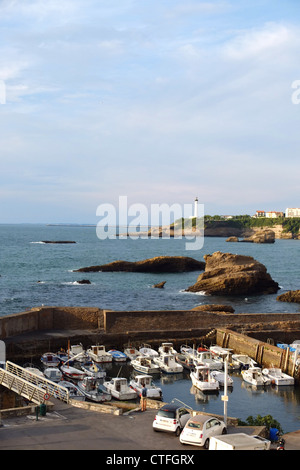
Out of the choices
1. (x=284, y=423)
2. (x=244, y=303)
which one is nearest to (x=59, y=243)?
(x=244, y=303)

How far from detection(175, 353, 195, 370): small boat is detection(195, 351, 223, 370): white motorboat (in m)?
0.54

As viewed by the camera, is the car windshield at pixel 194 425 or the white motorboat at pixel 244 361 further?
the white motorboat at pixel 244 361

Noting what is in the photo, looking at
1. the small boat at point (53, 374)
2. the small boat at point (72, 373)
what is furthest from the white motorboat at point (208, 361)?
the small boat at point (53, 374)

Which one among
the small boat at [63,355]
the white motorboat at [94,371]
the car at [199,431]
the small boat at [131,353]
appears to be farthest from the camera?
the small boat at [131,353]

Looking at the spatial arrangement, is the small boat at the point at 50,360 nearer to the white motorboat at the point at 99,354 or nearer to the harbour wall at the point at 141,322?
the white motorboat at the point at 99,354

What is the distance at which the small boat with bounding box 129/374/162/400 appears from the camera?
2989cm

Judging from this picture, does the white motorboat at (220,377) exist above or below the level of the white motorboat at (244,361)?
below

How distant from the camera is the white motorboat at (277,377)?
32594 millimetres

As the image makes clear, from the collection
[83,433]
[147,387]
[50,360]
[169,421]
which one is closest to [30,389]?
[83,433]

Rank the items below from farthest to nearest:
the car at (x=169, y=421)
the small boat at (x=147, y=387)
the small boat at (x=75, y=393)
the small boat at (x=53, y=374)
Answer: the small boat at (x=53, y=374) < the small boat at (x=147, y=387) < the small boat at (x=75, y=393) < the car at (x=169, y=421)

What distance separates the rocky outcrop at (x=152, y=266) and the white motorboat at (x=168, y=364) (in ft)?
211

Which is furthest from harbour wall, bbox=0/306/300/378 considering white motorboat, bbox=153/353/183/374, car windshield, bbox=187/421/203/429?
car windshield, bbox=187/421/203/429

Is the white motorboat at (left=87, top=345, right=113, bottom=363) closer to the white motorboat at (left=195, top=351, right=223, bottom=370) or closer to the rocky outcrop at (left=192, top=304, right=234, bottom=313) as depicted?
the white motorboat at (left=195, top=351, right=223, bottom=370)

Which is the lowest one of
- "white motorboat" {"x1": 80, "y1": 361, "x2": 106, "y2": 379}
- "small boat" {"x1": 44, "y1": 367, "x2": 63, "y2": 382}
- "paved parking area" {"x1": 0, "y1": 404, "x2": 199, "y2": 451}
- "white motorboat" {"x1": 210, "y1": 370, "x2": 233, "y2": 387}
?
"white motorboat" {"x1": 210, "y1": 370, "x2": 233, "y2": 387}
